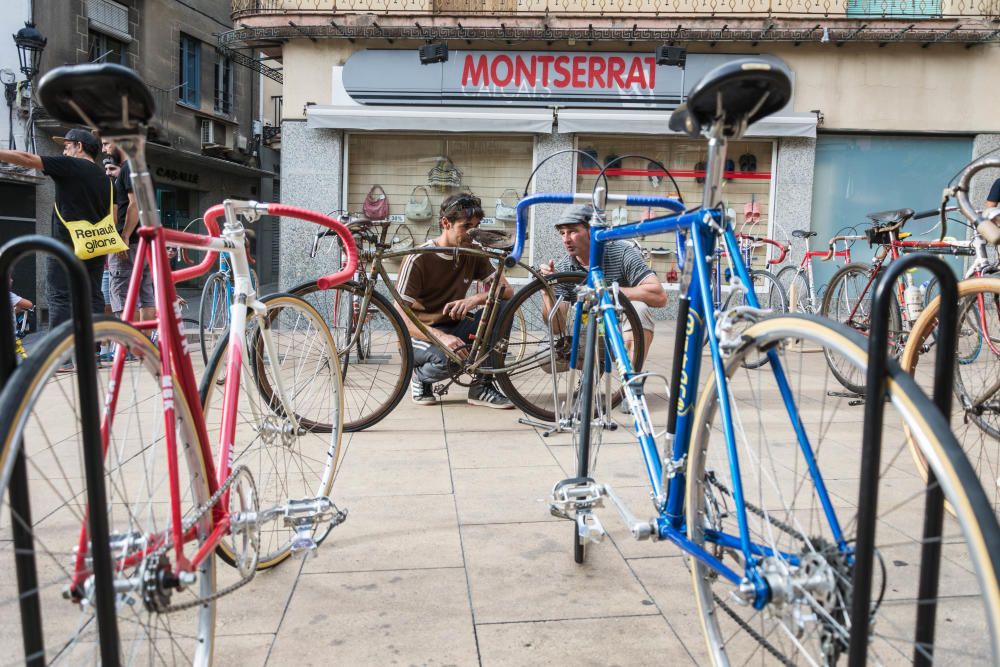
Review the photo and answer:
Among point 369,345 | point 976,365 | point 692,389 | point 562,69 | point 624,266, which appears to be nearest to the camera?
point 692,389

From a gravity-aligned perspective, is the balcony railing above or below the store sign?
above

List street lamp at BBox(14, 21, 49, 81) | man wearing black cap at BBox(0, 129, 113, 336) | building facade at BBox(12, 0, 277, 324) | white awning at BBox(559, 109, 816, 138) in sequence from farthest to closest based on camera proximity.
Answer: building facade at BBox(12, 0, 277, 324) → street lamp at BBox(14, 21, 49, 81) → white awning at BBox(559, 109, 816, 138) → man wearing black cap at BBox(0, 129, 113, 336)

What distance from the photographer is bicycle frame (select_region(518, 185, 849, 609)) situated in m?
1.65

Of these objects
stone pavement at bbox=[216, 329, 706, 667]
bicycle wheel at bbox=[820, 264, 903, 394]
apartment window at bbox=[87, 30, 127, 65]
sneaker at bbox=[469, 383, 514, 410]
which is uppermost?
apartment window at bbox=[87, 30, 127, 65]

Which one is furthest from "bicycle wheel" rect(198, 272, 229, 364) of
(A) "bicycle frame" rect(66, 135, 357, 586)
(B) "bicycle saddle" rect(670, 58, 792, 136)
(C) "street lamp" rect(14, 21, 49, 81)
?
(C) "street lamp" rect(14, 21, 49, 81)

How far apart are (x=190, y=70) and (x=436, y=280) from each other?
59.7 ft

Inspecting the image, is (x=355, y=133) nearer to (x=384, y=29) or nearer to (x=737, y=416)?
(x=384, y=29)

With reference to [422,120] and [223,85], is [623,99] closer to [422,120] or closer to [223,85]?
[422,120]

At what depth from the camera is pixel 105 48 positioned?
1769cm

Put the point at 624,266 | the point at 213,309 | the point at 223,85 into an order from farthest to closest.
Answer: the point at 223,85
the point at 213,309
the point at 624,266

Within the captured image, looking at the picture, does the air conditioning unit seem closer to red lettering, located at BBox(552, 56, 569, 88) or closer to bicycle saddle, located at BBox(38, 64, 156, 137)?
red lettering, located at BBox(552, 56, 569, 88)

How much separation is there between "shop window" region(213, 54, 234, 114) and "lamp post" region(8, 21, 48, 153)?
265 inches

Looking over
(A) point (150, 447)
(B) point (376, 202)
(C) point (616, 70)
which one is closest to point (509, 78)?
(C) point (616, 70)

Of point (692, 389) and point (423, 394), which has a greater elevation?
point (692, 389)
